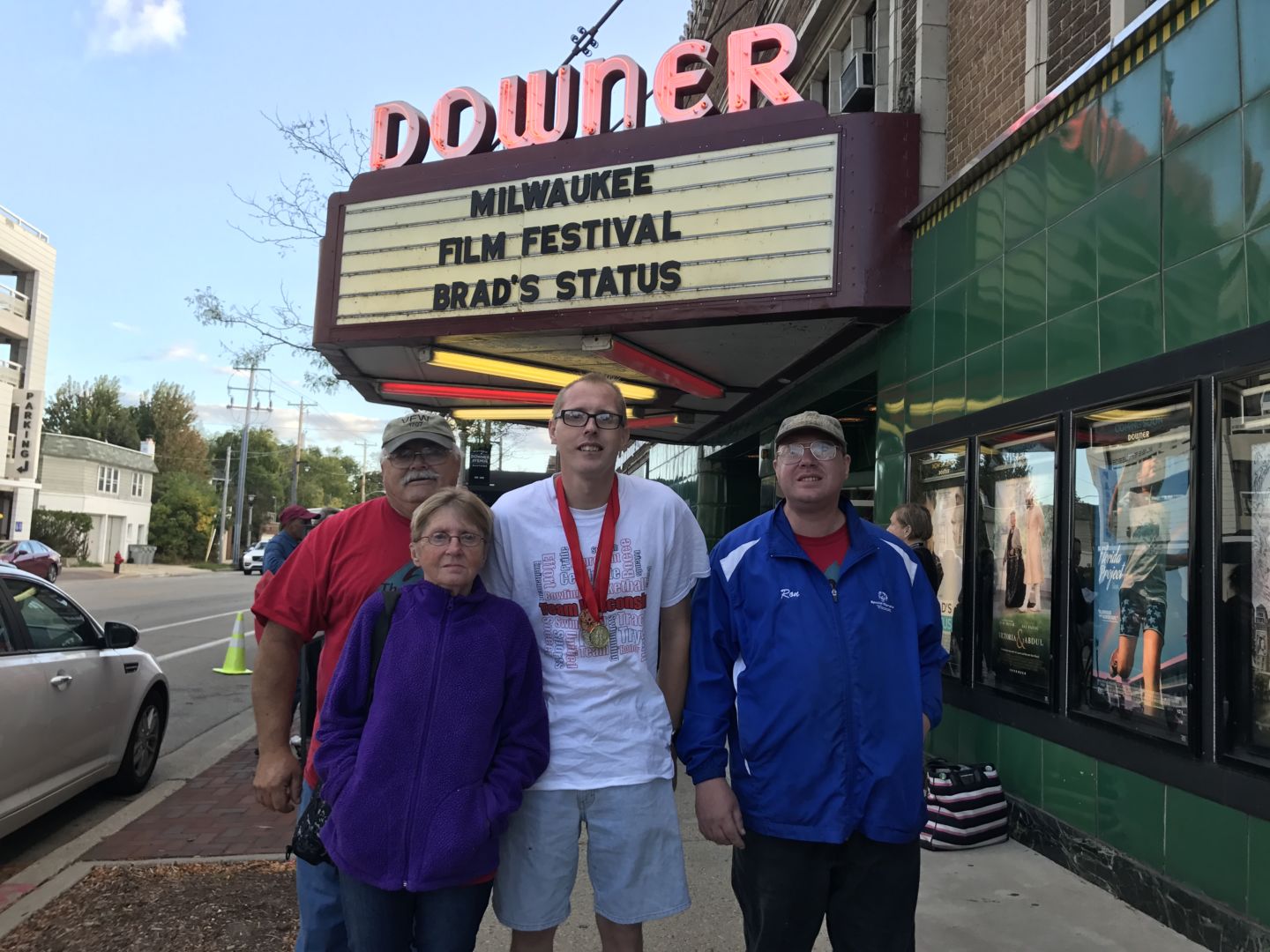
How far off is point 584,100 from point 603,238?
1.50 m

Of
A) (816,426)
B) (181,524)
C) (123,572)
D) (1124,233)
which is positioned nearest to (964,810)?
(1124,233)

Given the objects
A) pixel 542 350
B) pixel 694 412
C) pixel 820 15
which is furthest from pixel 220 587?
pixel 820 15

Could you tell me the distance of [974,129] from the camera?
21.3 ft

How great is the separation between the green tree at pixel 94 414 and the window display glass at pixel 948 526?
7074 centimetres

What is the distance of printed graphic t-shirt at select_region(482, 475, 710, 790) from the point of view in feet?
8.03

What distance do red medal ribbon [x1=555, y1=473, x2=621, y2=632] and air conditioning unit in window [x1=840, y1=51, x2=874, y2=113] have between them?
6972 mm

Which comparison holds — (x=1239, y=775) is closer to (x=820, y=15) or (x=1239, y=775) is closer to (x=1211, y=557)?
(x=1211, y=557)

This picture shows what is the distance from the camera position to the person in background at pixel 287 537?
6582mm

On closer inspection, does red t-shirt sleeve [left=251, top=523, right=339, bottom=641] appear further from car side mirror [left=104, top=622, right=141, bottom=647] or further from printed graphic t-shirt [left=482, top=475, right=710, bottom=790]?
car side mirror [left=104, top=622, right=141, bottom=647]

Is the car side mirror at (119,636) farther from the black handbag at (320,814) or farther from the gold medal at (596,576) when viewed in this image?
the gold medal at (596,576)

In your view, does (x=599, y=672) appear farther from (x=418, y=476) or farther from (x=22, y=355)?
(x=22, y=355)

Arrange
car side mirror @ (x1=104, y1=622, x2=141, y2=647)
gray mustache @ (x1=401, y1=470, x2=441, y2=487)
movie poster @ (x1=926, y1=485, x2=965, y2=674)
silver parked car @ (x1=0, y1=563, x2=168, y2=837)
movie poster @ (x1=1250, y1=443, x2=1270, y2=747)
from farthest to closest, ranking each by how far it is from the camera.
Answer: movie poster @ (x1=926, y1=485, x2=965, y2=674) → car side mirror @ (x1=104, y1=622, x2=141, y2=647) → silver parked car @ (x1=0, y1=563, x2=168, y2=837) → movie poster @ (x1=1250, y1=443, x2=1270, y2=747) → gray mustache @ (x1=401, y1=470, x2=441, y2=487)

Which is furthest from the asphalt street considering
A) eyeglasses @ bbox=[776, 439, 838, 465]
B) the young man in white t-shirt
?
eyeglasses @ bbox=[776, 439, 838, 465]

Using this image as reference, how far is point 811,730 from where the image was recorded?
8.26ft
